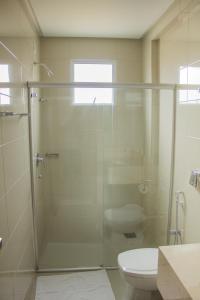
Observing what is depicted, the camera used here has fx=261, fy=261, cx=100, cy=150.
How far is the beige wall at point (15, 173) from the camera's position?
4.96 feet

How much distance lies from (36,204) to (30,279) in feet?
2.16

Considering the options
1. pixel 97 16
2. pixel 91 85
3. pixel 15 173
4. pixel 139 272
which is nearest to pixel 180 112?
pixel 91 85

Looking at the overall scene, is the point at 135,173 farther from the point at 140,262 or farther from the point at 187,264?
the point at 187,264

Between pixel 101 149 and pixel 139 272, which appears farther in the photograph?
pixel 101 149

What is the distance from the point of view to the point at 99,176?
2.81 m

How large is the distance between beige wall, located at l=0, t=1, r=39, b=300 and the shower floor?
202mm

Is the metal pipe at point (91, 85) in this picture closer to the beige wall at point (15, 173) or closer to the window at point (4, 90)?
the beige wall at point (15, 173)

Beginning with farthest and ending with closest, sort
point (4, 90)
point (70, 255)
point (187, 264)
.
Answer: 1. point (70, 255)
2. point (4, 90)
3. point (187, 264)

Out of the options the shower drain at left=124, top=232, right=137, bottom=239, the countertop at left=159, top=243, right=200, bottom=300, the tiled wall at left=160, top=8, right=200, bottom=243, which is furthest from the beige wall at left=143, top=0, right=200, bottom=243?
the countertop at left=159, top=243, right=200, bottom=300

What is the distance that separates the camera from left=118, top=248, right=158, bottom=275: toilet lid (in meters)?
1.86

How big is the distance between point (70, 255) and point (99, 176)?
34.8 inches

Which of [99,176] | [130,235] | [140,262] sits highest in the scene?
[99,176]

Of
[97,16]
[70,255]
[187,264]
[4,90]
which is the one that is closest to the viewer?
[187,264]

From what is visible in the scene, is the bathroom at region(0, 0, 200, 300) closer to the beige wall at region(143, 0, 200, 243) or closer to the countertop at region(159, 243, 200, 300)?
the beige wall at region(143, 0, 200, 243)
